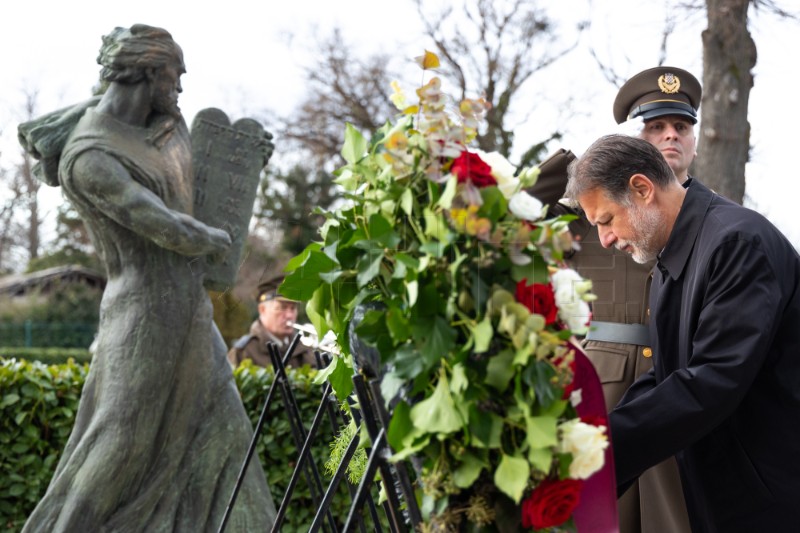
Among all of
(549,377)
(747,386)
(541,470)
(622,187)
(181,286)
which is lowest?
(541,470)

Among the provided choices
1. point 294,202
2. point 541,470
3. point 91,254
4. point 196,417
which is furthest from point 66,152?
point 91,254

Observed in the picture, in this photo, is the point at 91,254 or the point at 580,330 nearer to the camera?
the point at 580,330

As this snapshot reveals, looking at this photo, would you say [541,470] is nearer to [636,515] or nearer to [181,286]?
[636,515]

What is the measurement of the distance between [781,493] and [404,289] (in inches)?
49.2

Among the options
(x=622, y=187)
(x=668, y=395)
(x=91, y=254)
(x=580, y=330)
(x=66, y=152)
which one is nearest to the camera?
(x=580, y=330)

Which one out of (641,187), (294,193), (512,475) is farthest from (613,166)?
(294,193)

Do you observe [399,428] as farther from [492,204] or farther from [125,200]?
[125,200]

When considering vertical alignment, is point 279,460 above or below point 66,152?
below

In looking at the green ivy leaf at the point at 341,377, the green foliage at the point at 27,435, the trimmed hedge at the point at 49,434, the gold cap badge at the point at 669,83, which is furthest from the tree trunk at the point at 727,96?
the green ivy leaf at the point at 341,377

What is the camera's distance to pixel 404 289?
1785 millimetres

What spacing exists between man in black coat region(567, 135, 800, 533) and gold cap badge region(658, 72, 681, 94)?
52.2 inches

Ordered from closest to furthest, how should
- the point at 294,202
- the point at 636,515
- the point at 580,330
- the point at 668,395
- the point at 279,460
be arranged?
the point at 580,330
the point at 668,395
the point at 636,515
the point at 279,460
the point at 294,202

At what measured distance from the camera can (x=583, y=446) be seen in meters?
1.70

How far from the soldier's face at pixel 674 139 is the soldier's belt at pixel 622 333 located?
1.91ft
